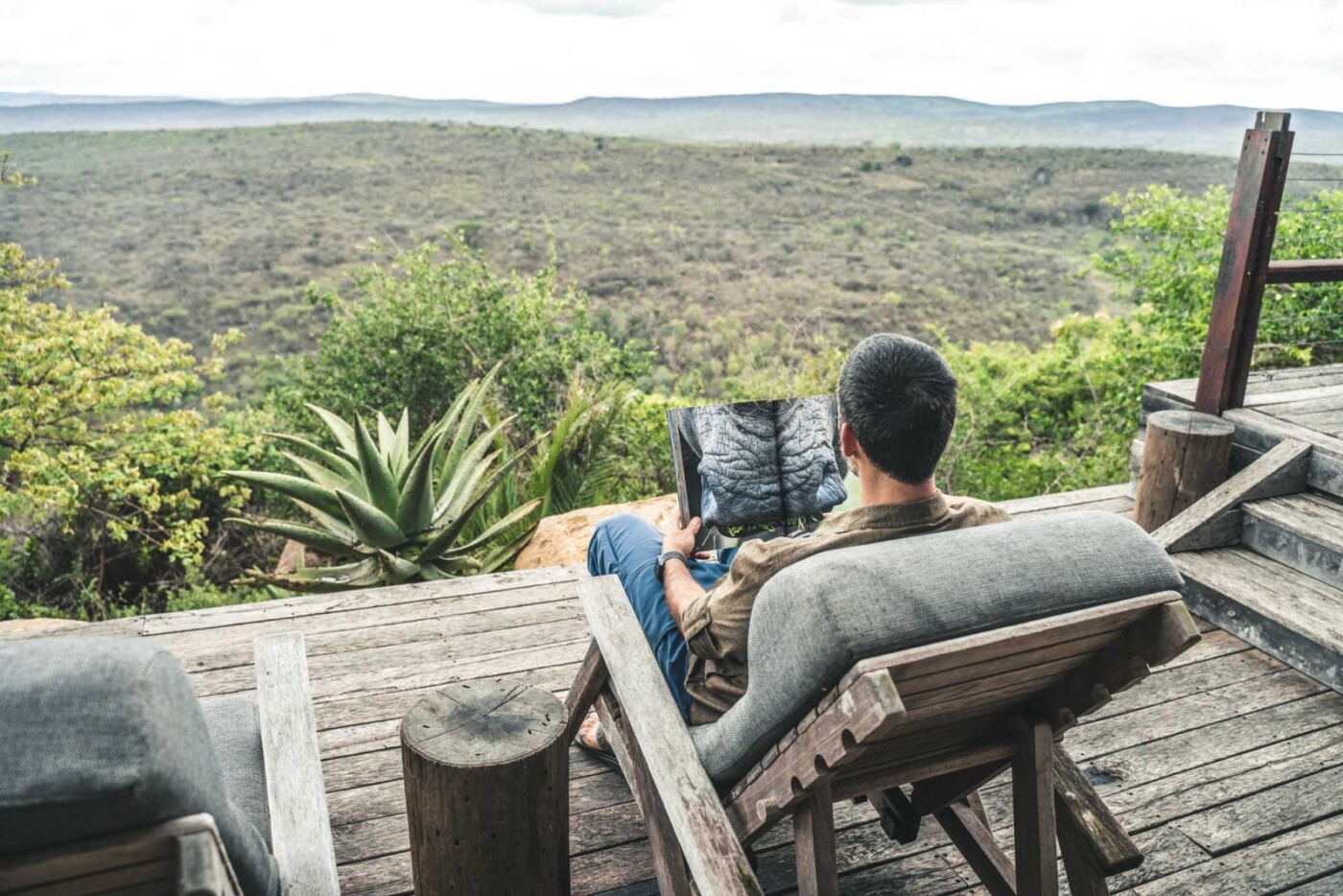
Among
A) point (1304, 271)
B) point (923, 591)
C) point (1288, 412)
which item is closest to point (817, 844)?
point (923, 591)

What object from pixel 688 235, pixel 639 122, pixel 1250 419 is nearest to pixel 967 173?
pixel 688 235

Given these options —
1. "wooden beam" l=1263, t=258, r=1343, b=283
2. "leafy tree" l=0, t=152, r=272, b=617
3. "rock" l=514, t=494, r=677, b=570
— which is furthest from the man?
"leafy tree" l=0, t=152, r=272, b=617

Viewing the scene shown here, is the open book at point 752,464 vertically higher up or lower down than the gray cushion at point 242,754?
higher up

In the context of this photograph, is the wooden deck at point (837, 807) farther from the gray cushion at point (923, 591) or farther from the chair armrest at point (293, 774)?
the gray cushion at point (923, 591)

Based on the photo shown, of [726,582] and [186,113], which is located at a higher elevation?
[186,113]

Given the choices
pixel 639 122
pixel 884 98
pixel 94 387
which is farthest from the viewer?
pixel 884 98

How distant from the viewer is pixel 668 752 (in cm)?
186

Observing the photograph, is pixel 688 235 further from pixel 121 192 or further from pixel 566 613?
pixel 566 613

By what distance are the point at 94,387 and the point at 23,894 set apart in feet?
19.0

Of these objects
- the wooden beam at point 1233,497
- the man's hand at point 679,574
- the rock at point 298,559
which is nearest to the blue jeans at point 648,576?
the man's hand at point 679,574

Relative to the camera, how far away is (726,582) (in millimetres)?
1896

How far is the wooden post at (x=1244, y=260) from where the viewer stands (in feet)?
12.1

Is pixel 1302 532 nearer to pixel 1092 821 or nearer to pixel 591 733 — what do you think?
pixel 1092 821

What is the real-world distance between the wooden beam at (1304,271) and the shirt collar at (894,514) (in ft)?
9.56
